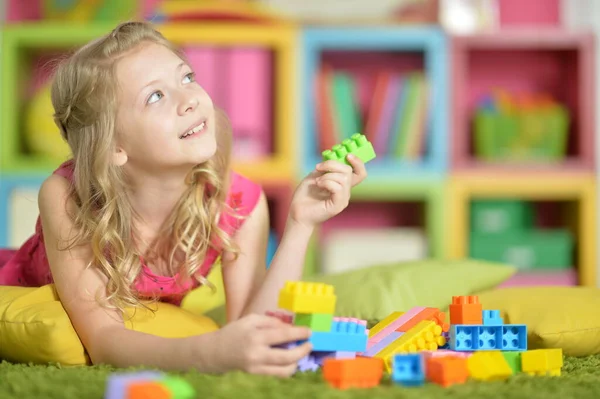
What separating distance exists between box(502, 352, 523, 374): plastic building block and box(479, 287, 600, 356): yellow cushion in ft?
0.70

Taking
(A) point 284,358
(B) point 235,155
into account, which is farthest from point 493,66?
(A) point 284,358

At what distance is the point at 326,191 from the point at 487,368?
15.7 inches

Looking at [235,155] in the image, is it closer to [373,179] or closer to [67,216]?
[373,179]

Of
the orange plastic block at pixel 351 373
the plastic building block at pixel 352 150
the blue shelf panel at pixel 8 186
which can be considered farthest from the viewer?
the blue shelf panel at pixel 8 186

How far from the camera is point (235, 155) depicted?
9.09ft

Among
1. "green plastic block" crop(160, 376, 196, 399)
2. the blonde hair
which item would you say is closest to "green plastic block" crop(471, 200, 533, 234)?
the blonde hair

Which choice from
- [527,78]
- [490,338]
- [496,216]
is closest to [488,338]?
[490,338]

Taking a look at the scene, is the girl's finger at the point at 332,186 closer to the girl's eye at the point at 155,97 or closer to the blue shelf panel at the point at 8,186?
the girl's eye at the point at 155,97

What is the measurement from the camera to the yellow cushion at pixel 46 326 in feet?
3.91

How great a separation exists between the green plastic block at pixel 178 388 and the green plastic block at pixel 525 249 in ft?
6.97

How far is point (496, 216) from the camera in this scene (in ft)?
9.61

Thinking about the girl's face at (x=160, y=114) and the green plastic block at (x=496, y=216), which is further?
the green plastic block at (x=496, y=216)

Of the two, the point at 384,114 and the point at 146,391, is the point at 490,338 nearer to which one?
the point at 146,391

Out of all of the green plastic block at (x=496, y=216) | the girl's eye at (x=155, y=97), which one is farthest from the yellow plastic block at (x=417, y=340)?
the green plastic block at (x=496, y=216)
